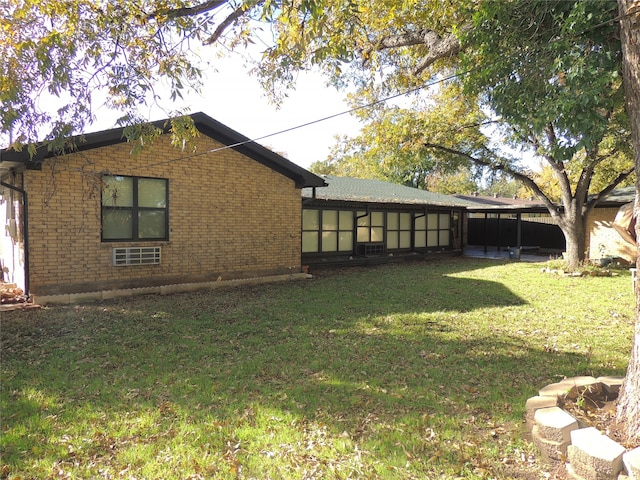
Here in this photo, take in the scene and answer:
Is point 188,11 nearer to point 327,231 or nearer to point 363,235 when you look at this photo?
point 327,231

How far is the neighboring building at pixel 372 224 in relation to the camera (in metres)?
14.3

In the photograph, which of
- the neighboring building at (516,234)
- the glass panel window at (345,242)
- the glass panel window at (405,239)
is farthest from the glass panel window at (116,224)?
the neighboring building at (516,234)

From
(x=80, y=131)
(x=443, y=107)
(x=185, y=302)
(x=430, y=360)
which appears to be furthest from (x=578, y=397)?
(x=443, y=107)

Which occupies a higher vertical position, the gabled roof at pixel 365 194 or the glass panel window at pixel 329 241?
the gabled roof at pixel 365 194

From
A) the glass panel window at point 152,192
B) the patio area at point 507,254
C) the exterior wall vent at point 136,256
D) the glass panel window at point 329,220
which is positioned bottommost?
the patio area at point 507,254

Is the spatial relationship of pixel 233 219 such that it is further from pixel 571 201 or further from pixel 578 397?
pixel 571 201

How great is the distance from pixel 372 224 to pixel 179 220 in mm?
8769

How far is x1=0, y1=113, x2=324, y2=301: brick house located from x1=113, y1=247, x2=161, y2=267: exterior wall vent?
0.02 m

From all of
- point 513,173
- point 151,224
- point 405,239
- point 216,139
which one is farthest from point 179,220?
point 513,173

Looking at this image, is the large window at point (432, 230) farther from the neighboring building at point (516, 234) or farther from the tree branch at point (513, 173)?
the tree branch at point (513, 173)

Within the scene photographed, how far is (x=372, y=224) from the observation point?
16328 millimetres

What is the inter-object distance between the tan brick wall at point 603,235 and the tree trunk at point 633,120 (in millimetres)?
15727

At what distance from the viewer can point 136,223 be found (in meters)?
8.97

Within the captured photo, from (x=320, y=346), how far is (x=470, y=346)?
205cm
